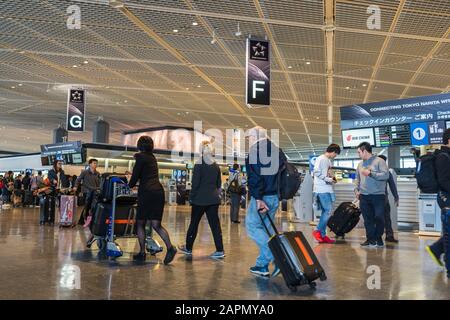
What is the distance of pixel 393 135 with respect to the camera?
1161 centimetres

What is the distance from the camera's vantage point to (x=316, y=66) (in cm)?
1363

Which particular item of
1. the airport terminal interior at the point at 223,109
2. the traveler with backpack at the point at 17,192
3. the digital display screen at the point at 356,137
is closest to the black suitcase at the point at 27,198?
the airport terminal interior at the point at 223,109

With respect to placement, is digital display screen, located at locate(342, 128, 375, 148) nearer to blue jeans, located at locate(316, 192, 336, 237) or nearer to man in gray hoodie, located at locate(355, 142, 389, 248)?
blue jeans, located at locate(316, 192, 336, 237)

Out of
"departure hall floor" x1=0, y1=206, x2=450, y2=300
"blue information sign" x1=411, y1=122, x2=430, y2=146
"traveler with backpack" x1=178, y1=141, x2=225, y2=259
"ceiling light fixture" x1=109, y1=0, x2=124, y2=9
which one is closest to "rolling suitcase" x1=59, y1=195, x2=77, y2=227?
"departure hall floor" x1=0, y1=206, x2=450, y2=300

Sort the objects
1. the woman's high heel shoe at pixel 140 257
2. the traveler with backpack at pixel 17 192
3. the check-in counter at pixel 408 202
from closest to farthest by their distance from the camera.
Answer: the woman's high heel shoe at pixel 140 257
the check-in counter at pixel 408 202
the traveler with backpack at pixel 17 192

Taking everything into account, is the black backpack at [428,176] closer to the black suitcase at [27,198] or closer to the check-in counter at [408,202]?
the check-in counter at [408,202]

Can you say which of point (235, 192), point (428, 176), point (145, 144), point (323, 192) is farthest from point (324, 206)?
point (235, 192)

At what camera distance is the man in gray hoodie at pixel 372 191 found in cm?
706

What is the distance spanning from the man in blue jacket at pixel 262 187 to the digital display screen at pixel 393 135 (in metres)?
7.69

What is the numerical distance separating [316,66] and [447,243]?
965 centimetres

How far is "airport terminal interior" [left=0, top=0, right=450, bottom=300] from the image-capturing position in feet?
15.0

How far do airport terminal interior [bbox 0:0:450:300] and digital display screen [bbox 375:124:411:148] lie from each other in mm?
31

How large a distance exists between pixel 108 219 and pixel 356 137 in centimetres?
843
